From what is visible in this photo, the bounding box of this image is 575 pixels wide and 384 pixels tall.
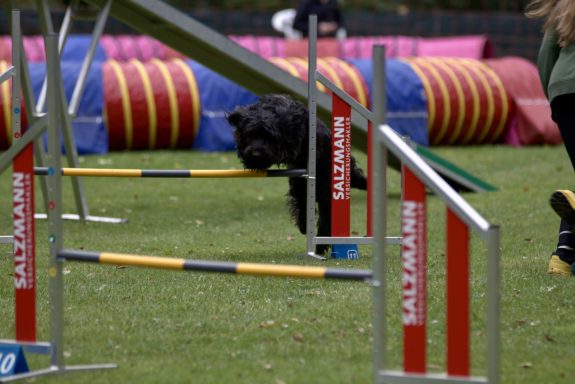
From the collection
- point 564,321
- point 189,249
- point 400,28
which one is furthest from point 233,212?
point 400,28

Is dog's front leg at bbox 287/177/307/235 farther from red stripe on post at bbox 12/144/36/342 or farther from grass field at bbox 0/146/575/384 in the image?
red stripe on post at bbox 12/144/36/342

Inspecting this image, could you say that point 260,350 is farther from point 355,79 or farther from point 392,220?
point 355,79

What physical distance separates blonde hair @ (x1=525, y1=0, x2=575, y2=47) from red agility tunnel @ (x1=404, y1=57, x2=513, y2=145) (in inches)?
371

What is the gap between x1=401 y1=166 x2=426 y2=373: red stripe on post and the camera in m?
3.61

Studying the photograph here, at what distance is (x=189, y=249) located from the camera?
24.6 ft

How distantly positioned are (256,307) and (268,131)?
5.34ft

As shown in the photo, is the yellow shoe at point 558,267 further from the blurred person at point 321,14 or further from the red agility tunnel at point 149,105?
the blurred person at point 321,14

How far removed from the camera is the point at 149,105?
14.1m

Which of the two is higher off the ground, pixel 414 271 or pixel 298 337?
pixel 414 271

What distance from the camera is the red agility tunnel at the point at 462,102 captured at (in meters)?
15.1

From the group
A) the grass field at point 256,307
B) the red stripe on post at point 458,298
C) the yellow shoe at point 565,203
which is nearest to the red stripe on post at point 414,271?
the red stripe on post at point 458,298

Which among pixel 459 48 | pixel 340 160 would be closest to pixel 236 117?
pixel 340 160

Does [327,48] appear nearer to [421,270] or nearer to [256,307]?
[256,307]

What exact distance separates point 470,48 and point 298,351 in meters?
14.4
